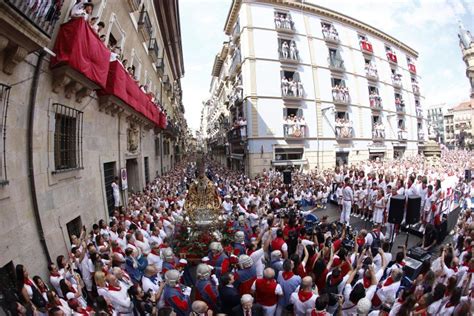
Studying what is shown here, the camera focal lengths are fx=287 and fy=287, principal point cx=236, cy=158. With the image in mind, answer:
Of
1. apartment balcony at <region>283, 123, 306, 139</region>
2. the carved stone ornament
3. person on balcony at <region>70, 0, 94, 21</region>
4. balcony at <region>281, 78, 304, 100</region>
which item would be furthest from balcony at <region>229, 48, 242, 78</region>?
person on balcony at <region>70, 0, 94, 21</region>

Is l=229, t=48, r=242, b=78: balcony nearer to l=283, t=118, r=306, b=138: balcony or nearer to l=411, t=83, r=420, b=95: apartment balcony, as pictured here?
l=283, t=118, r=306, b=138: balcony

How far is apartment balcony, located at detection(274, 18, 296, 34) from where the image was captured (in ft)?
80.3

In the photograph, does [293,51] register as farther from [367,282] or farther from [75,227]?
[367,282]

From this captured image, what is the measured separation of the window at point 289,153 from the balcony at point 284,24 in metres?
10.2

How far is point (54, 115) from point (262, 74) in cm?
1921

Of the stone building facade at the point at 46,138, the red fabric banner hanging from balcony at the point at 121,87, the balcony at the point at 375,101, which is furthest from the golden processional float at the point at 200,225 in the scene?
the balcony at the point at 375,101

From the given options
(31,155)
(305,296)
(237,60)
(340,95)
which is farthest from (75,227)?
(340,95)

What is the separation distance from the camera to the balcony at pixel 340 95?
87.7 feet

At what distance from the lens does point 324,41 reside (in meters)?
26.8

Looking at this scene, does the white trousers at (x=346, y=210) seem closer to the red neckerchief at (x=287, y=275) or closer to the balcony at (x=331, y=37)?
the red neckerchief at (x=287, y=275)

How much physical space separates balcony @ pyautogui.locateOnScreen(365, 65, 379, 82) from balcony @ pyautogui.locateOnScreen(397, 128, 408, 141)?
6881 mm

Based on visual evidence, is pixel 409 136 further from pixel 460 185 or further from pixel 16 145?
pixel 16 145

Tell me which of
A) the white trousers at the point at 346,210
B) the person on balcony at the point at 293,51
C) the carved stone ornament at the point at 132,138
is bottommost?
the white trousers at the point at 346,210

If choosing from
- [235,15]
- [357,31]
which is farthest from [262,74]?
[357,31]
